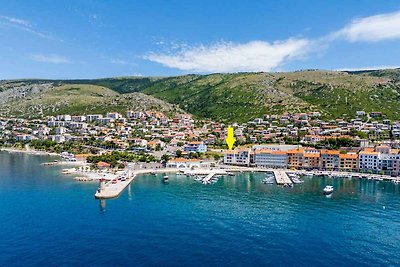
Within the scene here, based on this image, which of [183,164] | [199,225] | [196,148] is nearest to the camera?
[199,225]

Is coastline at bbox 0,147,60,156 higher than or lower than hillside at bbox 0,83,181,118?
lower

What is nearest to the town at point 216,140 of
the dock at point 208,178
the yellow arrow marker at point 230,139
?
the yellow arrow marker at point 230,139

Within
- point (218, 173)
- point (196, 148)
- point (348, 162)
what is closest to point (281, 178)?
point (218, 173)

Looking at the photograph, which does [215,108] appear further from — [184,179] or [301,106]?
[184,179]

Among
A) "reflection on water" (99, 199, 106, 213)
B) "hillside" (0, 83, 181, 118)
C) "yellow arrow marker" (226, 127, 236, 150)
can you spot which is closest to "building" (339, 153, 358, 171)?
"yellow arrow marker" (226, 127, 236, 150)

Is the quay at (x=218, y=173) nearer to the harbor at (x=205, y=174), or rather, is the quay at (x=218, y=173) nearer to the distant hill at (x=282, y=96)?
the harbor at (x=205, y=174)

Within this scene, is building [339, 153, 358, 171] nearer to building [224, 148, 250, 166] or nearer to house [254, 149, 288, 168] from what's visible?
A: house [254, 149, 288, 168]

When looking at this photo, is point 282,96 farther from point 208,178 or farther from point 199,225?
point 199,225
